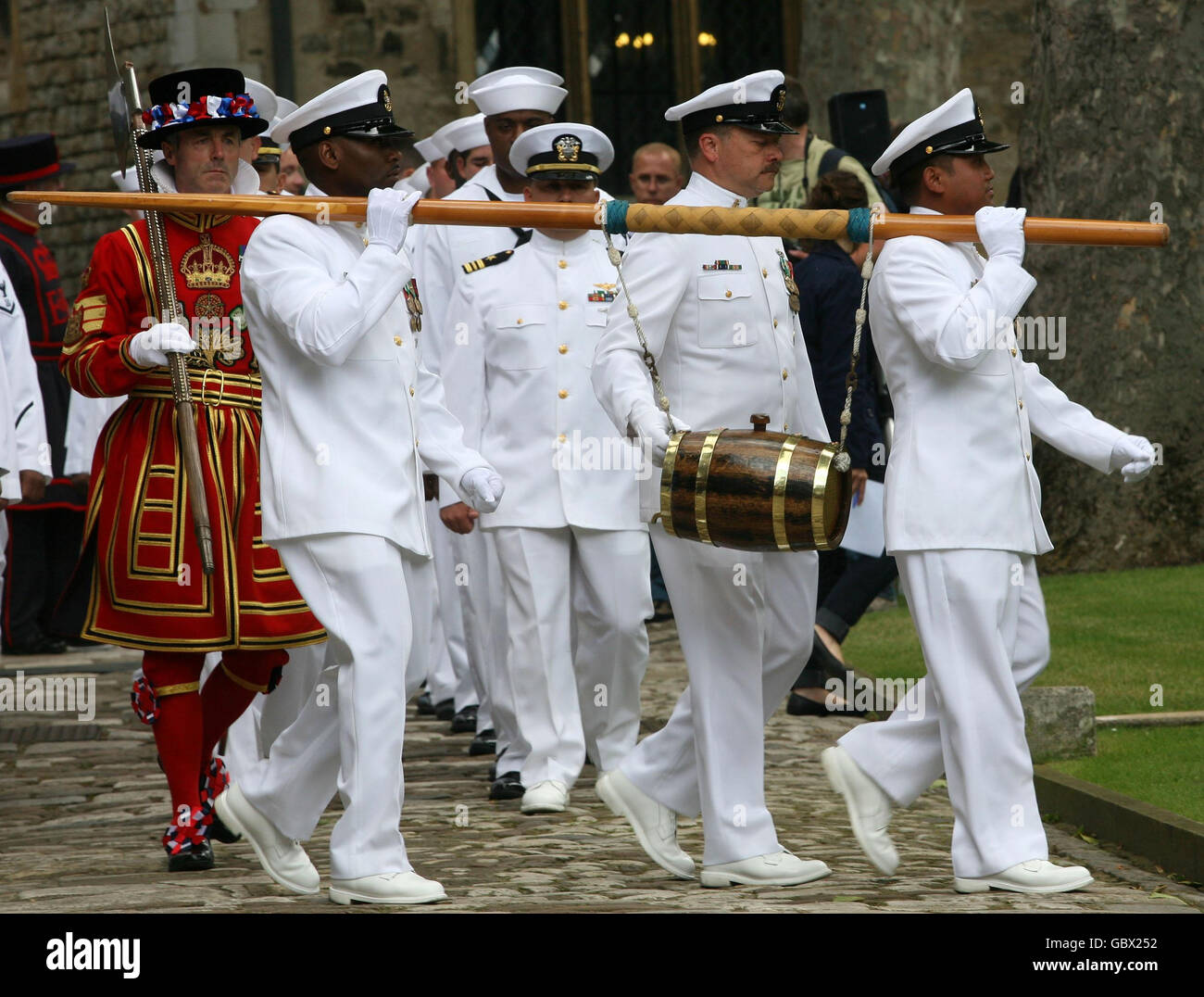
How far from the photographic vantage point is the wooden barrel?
5355 millimetres

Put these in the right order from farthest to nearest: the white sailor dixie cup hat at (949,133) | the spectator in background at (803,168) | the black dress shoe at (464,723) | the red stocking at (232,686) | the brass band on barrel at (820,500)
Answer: the spectator in background at (803,168), the black dress shoe at (464,723), the red stocking at (232,686), the white sailor dixie cup hat at (949,133), the brass band on barrel at (820,500)

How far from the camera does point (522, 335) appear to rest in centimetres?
785

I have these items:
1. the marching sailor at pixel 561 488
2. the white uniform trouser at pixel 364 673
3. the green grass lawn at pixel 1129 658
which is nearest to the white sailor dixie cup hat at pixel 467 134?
the marching sailor at pixel 561 488

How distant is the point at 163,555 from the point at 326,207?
1.23 meters

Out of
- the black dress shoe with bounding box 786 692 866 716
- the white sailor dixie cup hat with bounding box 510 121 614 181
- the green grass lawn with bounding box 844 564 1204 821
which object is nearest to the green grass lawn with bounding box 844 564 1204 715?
the green grass lawn with bounding box 844 564 1204 821

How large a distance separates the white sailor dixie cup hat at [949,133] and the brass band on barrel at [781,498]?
101cm

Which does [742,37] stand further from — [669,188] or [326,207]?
[326,207]

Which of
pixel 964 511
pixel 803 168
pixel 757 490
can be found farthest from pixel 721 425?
pixel 803 168

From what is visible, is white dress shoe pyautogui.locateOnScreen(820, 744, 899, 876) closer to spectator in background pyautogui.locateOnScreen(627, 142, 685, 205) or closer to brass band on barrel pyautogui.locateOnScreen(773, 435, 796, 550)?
brass band on barrel pyautogui.locateOnScreen(773, 435, 796, 550)

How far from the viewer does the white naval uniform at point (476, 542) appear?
7.92m

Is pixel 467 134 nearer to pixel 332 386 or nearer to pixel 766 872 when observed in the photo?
pixel 332 386

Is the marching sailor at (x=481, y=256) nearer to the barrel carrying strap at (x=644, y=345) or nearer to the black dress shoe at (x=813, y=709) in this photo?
the black dress shoe at (x=813, y=709)

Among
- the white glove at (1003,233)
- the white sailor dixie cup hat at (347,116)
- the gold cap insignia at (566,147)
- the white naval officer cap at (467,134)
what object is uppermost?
the white naval officer cap at (467,134)

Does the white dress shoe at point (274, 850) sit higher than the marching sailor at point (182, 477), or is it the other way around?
the marching sailor at point (182, 477)
